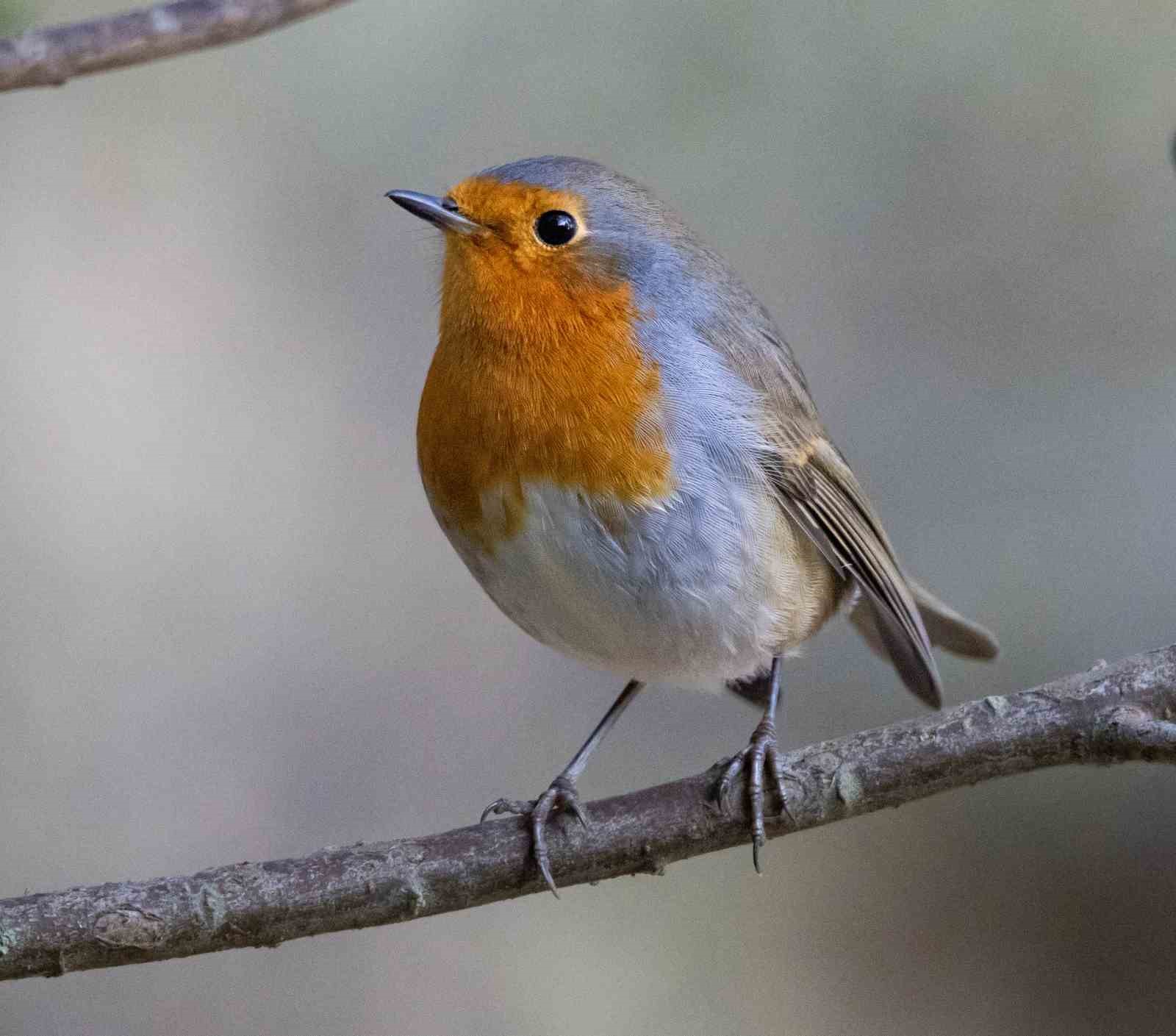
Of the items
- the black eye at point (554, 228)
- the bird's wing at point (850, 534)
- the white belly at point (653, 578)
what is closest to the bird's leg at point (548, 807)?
the white belly at point (653, 578)

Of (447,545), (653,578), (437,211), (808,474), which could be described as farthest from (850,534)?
(447,545)

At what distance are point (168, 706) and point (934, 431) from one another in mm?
2709

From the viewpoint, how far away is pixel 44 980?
4.24 metres

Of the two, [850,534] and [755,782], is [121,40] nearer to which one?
[755,782]

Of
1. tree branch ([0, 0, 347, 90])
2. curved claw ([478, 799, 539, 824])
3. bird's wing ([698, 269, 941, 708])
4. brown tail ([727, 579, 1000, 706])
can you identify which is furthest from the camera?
brown tail ([727, 579, 1000, 706])

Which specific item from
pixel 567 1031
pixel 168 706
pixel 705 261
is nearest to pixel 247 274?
pixel 168 706

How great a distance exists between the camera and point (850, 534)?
322 centimetres

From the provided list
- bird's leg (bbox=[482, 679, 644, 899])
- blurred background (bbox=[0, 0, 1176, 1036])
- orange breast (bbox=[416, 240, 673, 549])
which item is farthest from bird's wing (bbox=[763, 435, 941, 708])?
blurred background (bbox=[0, 0, 1176, 1036])

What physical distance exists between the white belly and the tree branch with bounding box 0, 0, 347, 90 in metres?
0.98

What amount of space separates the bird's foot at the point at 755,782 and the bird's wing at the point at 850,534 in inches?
21.6

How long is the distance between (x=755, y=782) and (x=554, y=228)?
1.17 m

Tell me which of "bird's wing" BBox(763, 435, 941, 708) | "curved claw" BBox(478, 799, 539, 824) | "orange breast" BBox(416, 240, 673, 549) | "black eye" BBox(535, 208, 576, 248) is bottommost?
"curved claw" BBox(478, 799, 539, 824)

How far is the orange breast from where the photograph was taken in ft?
8.90

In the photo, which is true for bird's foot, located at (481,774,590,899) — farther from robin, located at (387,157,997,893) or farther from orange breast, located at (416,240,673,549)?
orange breast, located at (416,240,673,549)
